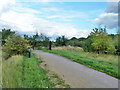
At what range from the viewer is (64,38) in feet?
105

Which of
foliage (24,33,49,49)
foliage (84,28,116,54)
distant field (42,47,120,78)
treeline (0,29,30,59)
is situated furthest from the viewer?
foliage (24,33,49,49)

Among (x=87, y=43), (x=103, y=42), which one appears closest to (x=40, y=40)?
(x=87, y=43)

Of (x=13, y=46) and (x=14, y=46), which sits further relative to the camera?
(x=14, y=46)

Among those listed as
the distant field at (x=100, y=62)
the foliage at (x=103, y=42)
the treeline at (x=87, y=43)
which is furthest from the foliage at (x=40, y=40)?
the distant field at (x=100, y=62)

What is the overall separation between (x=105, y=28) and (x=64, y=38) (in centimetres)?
1700

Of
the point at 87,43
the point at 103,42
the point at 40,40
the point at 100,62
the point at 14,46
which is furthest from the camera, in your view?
the point at 40,40

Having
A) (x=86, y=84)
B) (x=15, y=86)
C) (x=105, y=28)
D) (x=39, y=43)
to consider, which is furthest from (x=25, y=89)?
(x=39, y=43)

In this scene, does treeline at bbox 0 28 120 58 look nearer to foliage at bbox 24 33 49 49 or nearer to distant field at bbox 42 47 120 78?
foliage at bbox 24 33 49 49

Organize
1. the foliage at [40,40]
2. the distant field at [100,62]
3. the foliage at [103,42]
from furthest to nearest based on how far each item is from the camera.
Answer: the foliage at [40,40] < the foliage at [103,42] < the distant field at [100,62]

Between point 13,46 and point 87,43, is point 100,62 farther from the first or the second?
Result: point 87,43

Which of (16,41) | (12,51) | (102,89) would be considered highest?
(16,41)

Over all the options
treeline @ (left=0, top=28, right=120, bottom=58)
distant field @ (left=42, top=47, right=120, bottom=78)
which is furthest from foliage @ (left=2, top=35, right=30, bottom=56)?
distant field @ (left=42, top=47, right=120, bottom=78)

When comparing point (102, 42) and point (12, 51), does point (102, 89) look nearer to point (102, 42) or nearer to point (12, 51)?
point (12, 51)

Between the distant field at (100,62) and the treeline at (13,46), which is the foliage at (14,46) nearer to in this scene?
the treeline at (13,46)
